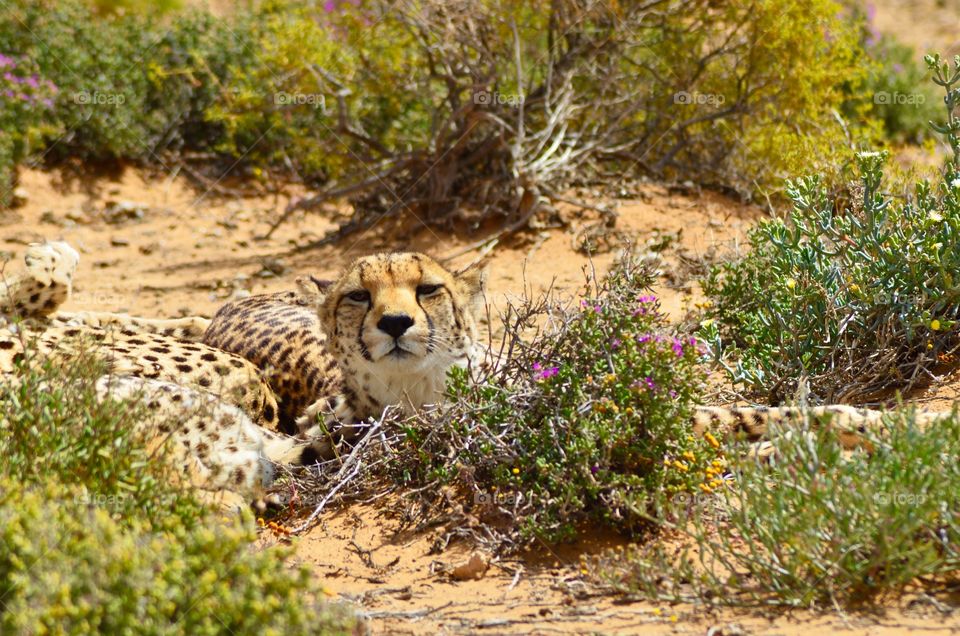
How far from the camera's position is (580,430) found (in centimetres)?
387

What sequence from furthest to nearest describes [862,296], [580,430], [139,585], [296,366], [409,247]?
[409,247]
[296,366]
[862,296]
[580,430]
[139,585]

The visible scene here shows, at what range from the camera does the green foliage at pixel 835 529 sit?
314 cm

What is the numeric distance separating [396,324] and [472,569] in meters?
1.12

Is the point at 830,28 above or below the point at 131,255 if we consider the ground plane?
above

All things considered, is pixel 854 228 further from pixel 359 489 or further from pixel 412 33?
pixel 412 33

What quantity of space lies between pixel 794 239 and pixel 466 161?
4146 mm

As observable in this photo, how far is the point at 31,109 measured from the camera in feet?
33.2

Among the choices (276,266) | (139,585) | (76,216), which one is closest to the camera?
(139,585)

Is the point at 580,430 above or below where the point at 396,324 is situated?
below

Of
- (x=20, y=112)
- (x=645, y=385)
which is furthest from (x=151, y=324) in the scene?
(x=20, y=112)

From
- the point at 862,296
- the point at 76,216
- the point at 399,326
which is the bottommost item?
the point at 76,216

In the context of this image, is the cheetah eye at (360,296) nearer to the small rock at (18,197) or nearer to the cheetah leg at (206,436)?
the cheetah leg at (206,436)

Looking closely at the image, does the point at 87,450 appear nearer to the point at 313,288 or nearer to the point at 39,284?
the point at 313,288

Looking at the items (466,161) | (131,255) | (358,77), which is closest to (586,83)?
(466,161)
